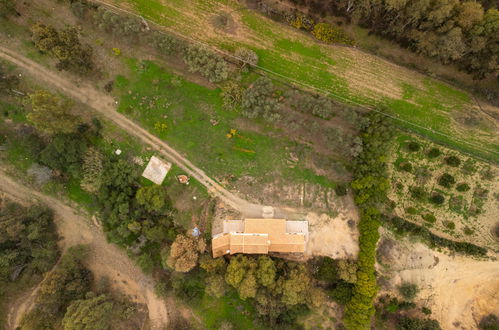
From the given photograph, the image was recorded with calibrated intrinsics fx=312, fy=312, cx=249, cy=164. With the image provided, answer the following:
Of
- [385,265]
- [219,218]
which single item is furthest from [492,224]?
[219,218]

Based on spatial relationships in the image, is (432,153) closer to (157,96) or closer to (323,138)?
(323,138)

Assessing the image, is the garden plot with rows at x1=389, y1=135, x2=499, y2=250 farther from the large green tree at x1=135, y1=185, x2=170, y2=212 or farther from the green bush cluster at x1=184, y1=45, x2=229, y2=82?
the large green tree at x1=135, y1=185, x2=170, y2=212

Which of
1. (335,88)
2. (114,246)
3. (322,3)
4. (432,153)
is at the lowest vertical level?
(114,246)

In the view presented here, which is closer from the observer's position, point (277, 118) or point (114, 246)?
point (277, 118)

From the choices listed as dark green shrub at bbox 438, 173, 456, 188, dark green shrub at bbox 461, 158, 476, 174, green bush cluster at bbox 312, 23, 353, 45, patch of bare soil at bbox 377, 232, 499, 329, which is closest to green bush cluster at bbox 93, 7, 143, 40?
green bush cluster at bbox 312, 23, 353, 45

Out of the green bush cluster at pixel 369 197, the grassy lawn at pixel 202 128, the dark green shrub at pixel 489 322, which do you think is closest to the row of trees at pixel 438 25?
the green bush cluster at pixel 369 197

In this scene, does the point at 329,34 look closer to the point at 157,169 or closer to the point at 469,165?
the point at 469,165

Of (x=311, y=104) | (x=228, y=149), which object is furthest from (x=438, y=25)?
(x=228, y=149)
